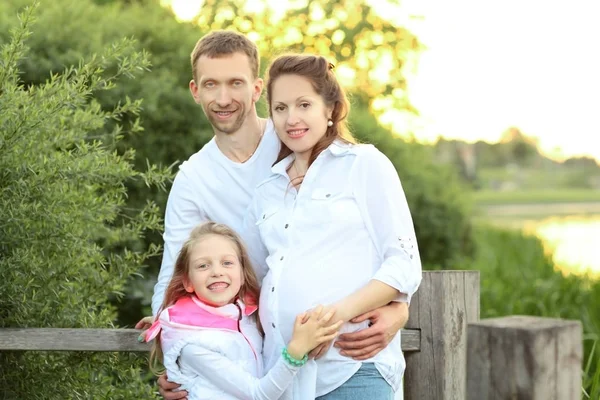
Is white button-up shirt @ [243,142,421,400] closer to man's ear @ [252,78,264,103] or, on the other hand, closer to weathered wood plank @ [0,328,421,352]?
weathered wood plank @ [0,328,421,352]

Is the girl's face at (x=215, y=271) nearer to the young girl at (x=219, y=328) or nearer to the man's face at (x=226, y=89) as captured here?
the young girl at (x=219, y=328)

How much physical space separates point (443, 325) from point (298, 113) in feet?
2.91

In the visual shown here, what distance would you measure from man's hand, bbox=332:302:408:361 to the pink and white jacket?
21 cm

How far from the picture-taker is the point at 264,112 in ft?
20.6

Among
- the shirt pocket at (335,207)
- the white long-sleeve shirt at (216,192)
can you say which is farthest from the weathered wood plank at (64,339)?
the shirt pocket at (335,207)

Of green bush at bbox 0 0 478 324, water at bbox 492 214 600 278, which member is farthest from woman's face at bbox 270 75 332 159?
water at bbox 492 214 600 278

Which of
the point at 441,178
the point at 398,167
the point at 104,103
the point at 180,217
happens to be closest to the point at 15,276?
the point at 180,217

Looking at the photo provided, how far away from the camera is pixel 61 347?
10.4 feet

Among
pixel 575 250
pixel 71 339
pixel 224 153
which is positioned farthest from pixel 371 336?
pixel 575 250

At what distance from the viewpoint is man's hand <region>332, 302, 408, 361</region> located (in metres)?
2.72

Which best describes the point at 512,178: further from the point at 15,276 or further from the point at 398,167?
the point at 15,276

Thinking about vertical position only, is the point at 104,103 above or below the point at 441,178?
above

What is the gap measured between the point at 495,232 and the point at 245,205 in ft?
35.9

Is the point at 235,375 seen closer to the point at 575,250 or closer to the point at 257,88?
the point at 257,88
